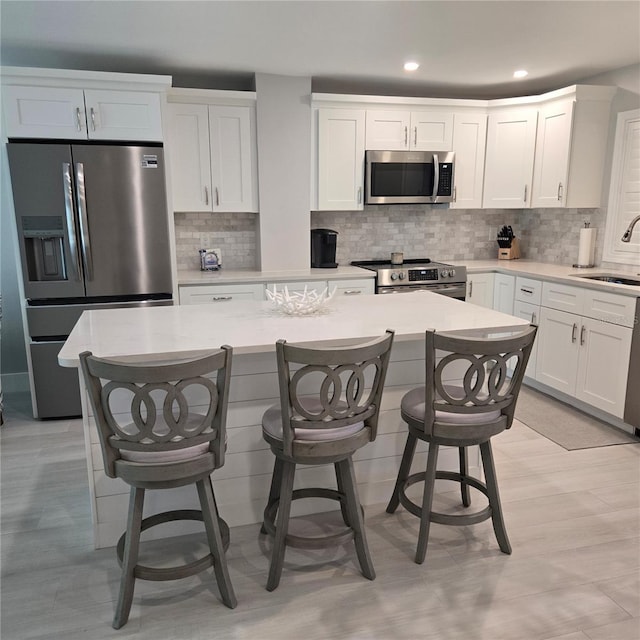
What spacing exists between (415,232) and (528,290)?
4.31 ft

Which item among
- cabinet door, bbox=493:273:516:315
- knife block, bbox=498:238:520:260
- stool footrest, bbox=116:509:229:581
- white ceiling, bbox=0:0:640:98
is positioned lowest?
stool footrest, bbox=116:509:229:581

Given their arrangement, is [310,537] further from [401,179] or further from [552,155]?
[552,155]

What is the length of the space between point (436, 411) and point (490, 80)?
11.2ft

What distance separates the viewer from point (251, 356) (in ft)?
7.80

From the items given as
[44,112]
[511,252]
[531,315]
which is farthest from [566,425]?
[44,112]

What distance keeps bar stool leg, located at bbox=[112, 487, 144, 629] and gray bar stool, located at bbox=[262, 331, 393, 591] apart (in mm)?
514

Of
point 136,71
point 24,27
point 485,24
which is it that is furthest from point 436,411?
point 136,71

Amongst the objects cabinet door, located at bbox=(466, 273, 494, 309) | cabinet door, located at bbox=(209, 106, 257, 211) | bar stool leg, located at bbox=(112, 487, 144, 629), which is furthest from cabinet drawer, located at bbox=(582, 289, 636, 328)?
bar stool leg, located at bbox=(112, 487, 144, 629)

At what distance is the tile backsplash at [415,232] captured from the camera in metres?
4.63

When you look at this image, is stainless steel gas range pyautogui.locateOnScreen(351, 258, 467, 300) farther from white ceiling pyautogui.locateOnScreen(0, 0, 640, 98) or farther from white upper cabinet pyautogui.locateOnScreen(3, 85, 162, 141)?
white upper cabinet pyautogui.locateOnScreen(3, 85, 162, 141)

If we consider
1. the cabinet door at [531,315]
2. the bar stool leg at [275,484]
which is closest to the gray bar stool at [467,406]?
the bar stool leg at [275,484]

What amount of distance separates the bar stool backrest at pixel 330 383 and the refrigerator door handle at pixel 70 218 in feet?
7.91

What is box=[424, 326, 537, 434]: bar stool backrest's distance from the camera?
1.99 metres

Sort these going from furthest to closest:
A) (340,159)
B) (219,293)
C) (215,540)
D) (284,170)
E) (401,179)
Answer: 1. (401,179)
2. (340,159)
3. (284,170)
4. (219,293)
5. (215,540)
